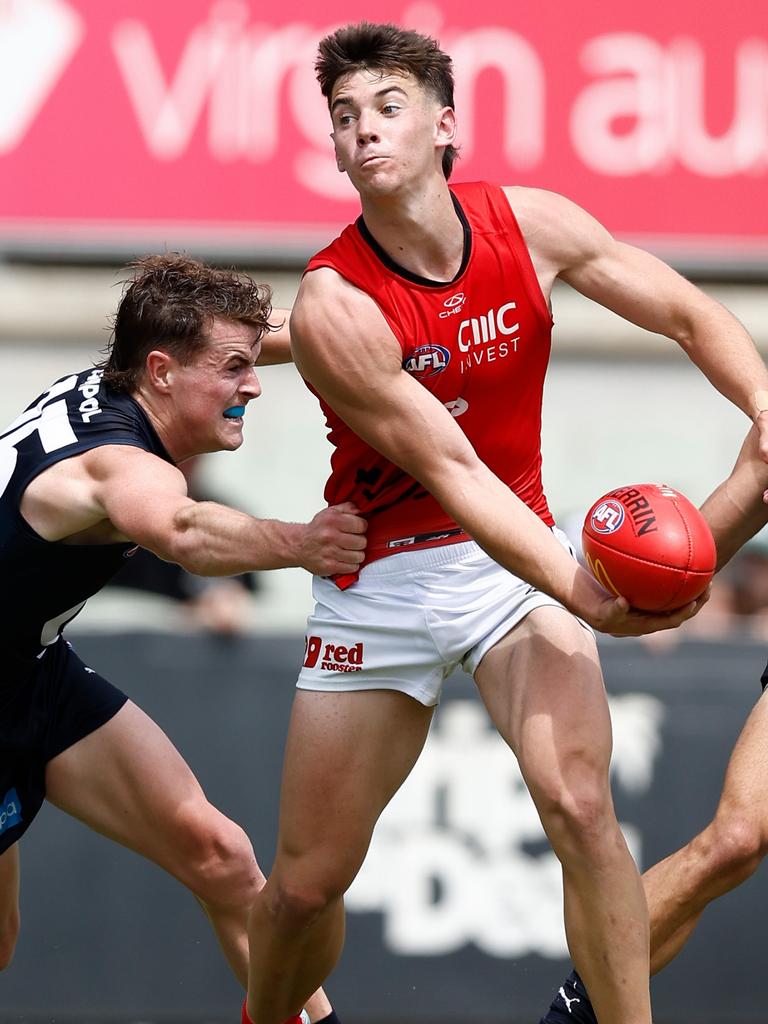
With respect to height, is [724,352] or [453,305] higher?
[453,305]

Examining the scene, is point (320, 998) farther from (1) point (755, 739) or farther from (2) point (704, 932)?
(2) point (704, 932)

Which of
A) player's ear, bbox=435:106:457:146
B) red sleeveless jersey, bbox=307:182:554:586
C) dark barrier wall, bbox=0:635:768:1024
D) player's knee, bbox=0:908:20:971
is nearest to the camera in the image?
red sleeveless jersey, bbox=307:182:554:586

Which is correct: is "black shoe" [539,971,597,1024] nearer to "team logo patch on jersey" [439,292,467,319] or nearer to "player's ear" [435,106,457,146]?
"team logo patch on jersey" [439,292,467,319]

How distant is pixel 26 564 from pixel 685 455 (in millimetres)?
6583

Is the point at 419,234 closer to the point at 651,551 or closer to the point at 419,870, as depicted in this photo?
the point at 651,551

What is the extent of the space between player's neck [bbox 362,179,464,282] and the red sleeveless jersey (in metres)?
0.03

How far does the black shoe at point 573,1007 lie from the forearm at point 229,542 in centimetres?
150

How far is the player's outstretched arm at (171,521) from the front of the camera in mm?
3867

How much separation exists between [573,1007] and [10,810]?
5.49ft

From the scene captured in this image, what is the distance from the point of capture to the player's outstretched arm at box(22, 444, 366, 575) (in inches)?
152

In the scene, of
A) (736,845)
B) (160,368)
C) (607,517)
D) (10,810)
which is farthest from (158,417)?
(736,845)

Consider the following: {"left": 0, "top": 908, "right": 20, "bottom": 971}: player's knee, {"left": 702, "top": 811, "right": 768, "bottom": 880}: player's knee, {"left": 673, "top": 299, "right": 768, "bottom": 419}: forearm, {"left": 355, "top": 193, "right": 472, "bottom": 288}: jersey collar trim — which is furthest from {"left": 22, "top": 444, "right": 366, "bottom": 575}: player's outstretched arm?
{"left": 0, "top": 908, "right": 20, "bottom": 971}: player's knee

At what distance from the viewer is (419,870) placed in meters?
6.41

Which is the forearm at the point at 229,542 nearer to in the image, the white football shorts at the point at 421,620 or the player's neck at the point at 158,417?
the white football shorts at the point at 421,620
